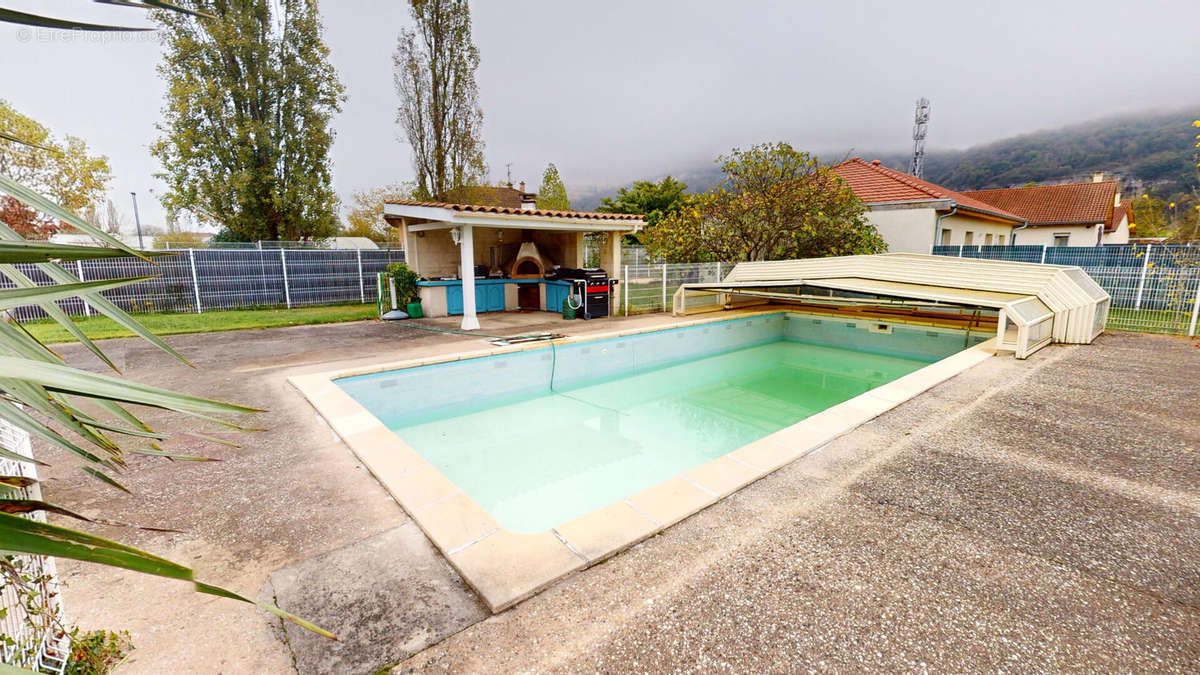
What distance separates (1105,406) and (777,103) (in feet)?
122

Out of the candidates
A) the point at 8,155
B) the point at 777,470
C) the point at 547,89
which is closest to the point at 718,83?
the point at 547,89

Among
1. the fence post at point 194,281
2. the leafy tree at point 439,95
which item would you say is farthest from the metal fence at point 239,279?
the leafy tree at point 439,95

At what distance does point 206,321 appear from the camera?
34.5 feet

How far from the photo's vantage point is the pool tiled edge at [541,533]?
7.95ft

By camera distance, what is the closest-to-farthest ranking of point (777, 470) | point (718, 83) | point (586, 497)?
point (777, 470) → point (586, 497) → point (718, 83)

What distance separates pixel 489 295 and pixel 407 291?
2.01 meters

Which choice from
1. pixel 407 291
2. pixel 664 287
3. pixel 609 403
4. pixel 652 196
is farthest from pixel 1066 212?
pixel 407 291

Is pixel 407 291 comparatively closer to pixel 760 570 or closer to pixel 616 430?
pixel 616 430

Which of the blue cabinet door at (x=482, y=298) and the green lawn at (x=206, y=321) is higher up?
the blue cabinet door at (x=482, y=298)

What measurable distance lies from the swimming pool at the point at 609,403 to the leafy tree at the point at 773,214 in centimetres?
326

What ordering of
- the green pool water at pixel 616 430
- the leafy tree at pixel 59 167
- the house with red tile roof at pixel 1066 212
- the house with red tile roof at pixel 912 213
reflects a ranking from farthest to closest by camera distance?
the house with red tile roof at pixel 1066 212 → the leafy tree at pixel 59 167 → the house with red tile roof at pixel 912 213 → the green pool water at pixel 616 430

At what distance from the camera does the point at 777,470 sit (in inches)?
138

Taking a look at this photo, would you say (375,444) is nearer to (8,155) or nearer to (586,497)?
(586,497)

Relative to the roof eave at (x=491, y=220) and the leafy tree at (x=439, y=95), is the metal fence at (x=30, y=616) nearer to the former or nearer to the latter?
the roof eave at (x=491, y=220)
